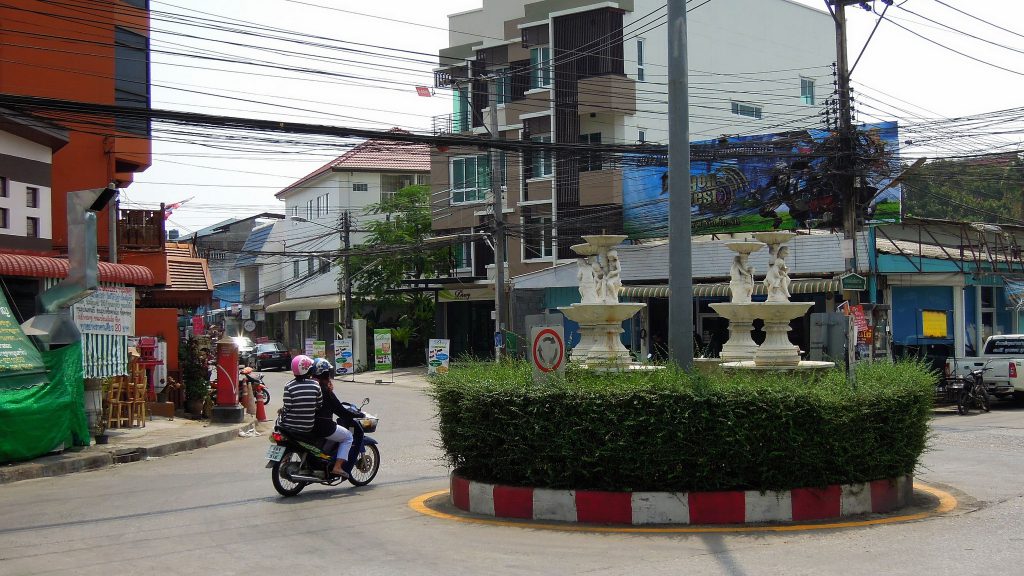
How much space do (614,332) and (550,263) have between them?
2460 centimetres

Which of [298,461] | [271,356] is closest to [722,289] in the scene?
[298,461]

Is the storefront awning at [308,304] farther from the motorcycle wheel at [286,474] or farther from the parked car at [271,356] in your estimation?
the motorcycle wheel at [286,474]

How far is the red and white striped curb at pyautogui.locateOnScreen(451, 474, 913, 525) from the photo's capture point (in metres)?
8.99

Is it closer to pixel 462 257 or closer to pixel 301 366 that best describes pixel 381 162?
pixel 462 257

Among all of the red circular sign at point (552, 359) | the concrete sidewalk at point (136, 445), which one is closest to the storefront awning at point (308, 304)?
the concrete sidewalk at point (136, 445)

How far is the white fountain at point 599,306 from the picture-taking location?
13703 millimetres

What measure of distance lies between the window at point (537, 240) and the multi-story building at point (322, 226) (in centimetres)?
1183

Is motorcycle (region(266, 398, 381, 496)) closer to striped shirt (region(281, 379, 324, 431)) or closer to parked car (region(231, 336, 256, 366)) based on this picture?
striped shirt (region(281, 379, 324, 431))

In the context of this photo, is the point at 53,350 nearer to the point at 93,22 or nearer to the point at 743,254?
the point at 93,22

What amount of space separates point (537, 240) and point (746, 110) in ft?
38.1

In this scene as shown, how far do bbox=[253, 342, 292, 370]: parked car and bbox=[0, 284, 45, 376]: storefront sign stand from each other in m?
33.1

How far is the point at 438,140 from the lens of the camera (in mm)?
15406

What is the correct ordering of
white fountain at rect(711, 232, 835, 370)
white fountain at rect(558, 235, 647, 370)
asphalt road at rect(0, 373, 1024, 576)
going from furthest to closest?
white fountain at rect(558, 235, 647, 370) → white fountain at rect(711, 232, 835, 370) → asphalt road at rect(0, 373, 1024, 576)

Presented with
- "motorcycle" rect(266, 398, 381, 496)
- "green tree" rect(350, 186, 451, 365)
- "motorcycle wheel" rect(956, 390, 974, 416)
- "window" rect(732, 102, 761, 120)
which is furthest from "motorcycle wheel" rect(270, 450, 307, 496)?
"window" rect(732, 102, 761, 120)
